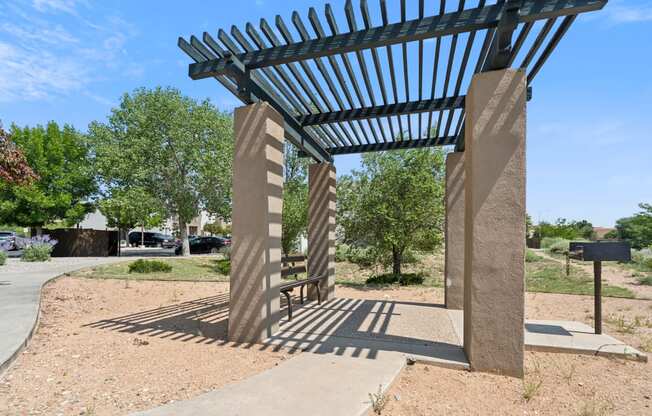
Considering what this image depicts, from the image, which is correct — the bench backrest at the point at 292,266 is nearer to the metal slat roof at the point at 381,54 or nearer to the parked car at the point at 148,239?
the metal slat roof at the point at 381,54

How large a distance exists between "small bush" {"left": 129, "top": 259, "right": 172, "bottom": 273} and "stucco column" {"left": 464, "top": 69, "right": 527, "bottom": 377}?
41.6 ft

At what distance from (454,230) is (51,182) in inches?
1029

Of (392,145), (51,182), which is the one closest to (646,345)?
(392,145)

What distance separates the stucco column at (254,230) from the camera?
173 inches

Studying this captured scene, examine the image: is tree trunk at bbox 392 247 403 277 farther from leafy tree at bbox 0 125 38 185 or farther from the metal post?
leafy tree at bbox 0 125 38 185

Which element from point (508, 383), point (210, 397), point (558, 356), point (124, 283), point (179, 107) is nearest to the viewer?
point (210, 397)

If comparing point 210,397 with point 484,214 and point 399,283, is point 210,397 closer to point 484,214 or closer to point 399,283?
point 484,214

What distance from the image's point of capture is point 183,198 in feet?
69.3

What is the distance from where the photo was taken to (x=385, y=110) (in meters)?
5.82

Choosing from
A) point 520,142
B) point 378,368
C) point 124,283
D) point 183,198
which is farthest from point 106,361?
point 183,198

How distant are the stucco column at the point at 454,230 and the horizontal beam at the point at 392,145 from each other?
485 mm

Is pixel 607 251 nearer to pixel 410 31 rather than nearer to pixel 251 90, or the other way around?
pixel 410 31

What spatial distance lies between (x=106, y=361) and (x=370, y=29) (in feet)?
15.1

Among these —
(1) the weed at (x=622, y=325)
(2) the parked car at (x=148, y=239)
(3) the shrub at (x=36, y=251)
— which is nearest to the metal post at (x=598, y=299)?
(1) the weed at (x=622, y=325)
